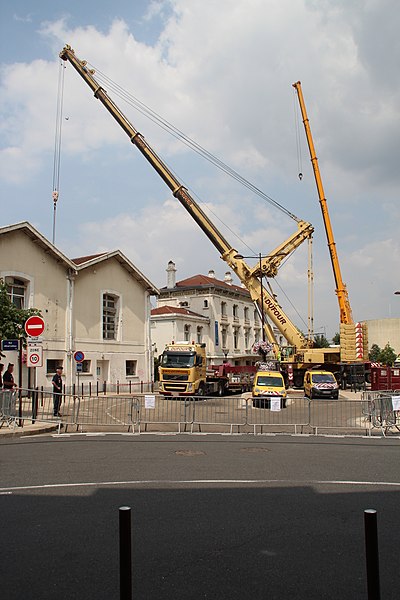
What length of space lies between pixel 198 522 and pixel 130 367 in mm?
36797

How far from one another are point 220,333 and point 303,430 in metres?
51.2

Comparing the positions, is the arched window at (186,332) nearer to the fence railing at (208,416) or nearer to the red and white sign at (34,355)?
the fence railing at (208,416)

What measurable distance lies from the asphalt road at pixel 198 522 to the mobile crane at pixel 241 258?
2693cm

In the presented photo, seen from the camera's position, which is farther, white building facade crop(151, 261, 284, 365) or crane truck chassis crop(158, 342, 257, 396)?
white building facade crop(151, 261, 284, 365)

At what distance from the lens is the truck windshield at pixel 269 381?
26922 millimetres

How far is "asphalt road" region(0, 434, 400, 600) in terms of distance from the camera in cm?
467

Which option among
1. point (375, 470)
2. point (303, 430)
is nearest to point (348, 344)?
point (303, 430)

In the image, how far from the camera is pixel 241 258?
3847 cm

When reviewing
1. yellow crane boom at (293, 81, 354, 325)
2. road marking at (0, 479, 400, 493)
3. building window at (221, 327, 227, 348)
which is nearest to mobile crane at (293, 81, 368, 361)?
yellow crane boom at (293, 81, 354, 325)

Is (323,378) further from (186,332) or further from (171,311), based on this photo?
(186,332)

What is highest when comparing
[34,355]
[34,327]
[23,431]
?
[34,327]

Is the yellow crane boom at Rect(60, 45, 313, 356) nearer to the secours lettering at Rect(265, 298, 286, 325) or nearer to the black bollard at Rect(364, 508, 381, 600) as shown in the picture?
the secours lettering at Rect(265, 298, 286, 325)

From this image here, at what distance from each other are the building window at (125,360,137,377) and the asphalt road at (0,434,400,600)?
30370 mm

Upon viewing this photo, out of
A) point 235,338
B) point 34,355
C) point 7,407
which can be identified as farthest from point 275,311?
point 235,338
